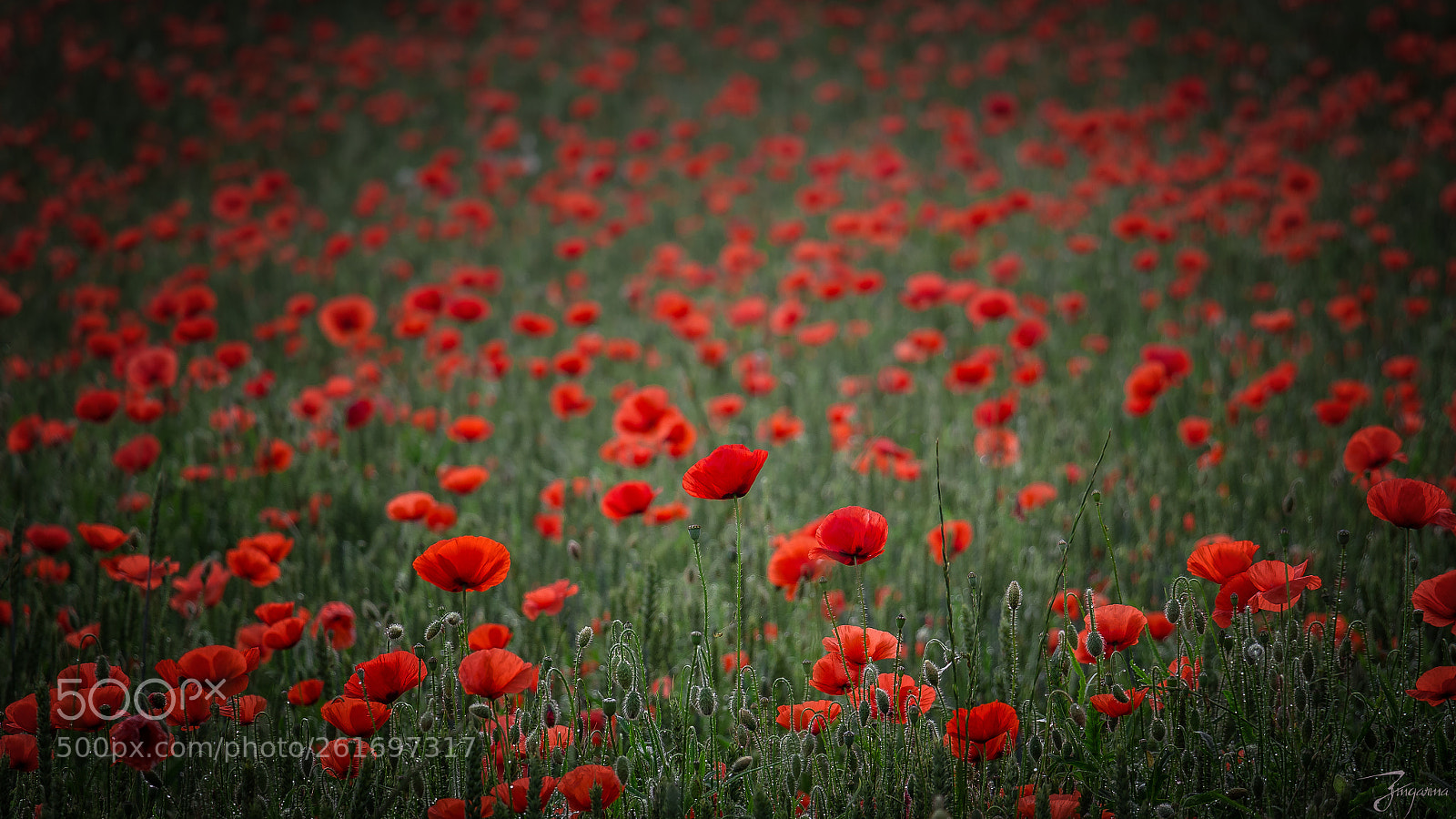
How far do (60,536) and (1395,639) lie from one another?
10.00ft

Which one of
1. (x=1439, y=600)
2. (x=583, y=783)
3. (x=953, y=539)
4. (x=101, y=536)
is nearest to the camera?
(x=583, y=783)

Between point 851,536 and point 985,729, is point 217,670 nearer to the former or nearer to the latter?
point 851,536

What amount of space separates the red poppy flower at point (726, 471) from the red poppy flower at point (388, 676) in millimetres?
507

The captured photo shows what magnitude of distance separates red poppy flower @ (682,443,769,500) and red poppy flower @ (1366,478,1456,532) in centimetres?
102

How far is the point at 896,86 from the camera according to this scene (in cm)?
936

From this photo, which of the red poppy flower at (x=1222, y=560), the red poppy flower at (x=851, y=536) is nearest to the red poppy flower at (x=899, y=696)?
the red poppy flower at (x=851, y=536)

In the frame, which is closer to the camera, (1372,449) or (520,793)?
(520,793)

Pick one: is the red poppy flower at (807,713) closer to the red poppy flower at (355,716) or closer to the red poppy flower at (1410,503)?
the red poppy flower at (355,716)

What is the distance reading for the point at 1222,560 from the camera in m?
1.38

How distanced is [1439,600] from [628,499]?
1.45 metres

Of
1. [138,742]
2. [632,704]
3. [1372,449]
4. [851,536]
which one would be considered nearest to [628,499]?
[632,704]

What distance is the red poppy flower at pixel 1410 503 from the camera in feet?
4.52

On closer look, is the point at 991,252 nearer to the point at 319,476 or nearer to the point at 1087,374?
the point at 1087,374
